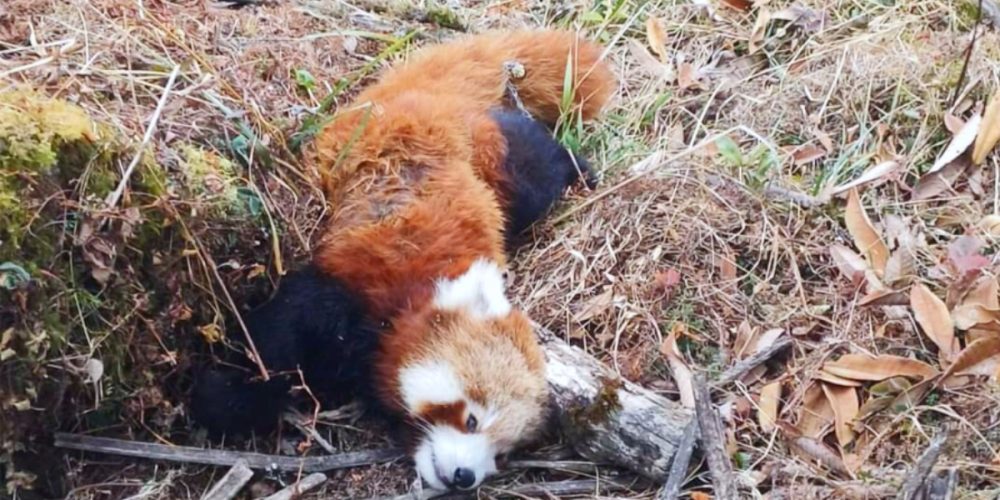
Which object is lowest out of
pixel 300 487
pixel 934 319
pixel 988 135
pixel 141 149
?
pixel 300 487

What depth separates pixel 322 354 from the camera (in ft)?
10.6

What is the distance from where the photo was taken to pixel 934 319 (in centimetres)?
321

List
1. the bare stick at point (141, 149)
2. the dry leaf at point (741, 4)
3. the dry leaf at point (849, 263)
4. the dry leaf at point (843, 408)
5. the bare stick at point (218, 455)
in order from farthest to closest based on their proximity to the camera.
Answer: the dry leaf at point (741, 4) < the dry leaf at point (849, 263) < the dry leaf at point (843, 408) < the bare stick at point (218, 455) < the bare stick at point (141, 149)

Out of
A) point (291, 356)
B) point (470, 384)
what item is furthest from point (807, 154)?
point (291, 356)

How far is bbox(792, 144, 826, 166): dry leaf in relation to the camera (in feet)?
13.2

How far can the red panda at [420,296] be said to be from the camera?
123 inches

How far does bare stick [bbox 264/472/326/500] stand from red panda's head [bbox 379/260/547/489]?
0.26 m

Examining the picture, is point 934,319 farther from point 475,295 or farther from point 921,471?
point 475,295

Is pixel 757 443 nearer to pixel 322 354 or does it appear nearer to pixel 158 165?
pixel 322 354

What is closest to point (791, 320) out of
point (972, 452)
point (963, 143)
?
point (972, 452)

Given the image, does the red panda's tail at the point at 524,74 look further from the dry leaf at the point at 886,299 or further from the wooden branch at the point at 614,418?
the dry leaf at the point at 886,299

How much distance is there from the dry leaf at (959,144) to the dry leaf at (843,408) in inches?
41.1

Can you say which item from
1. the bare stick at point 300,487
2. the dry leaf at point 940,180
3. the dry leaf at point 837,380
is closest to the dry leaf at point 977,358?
the dry leaf at point 837,380

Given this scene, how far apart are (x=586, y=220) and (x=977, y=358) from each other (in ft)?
4.13
